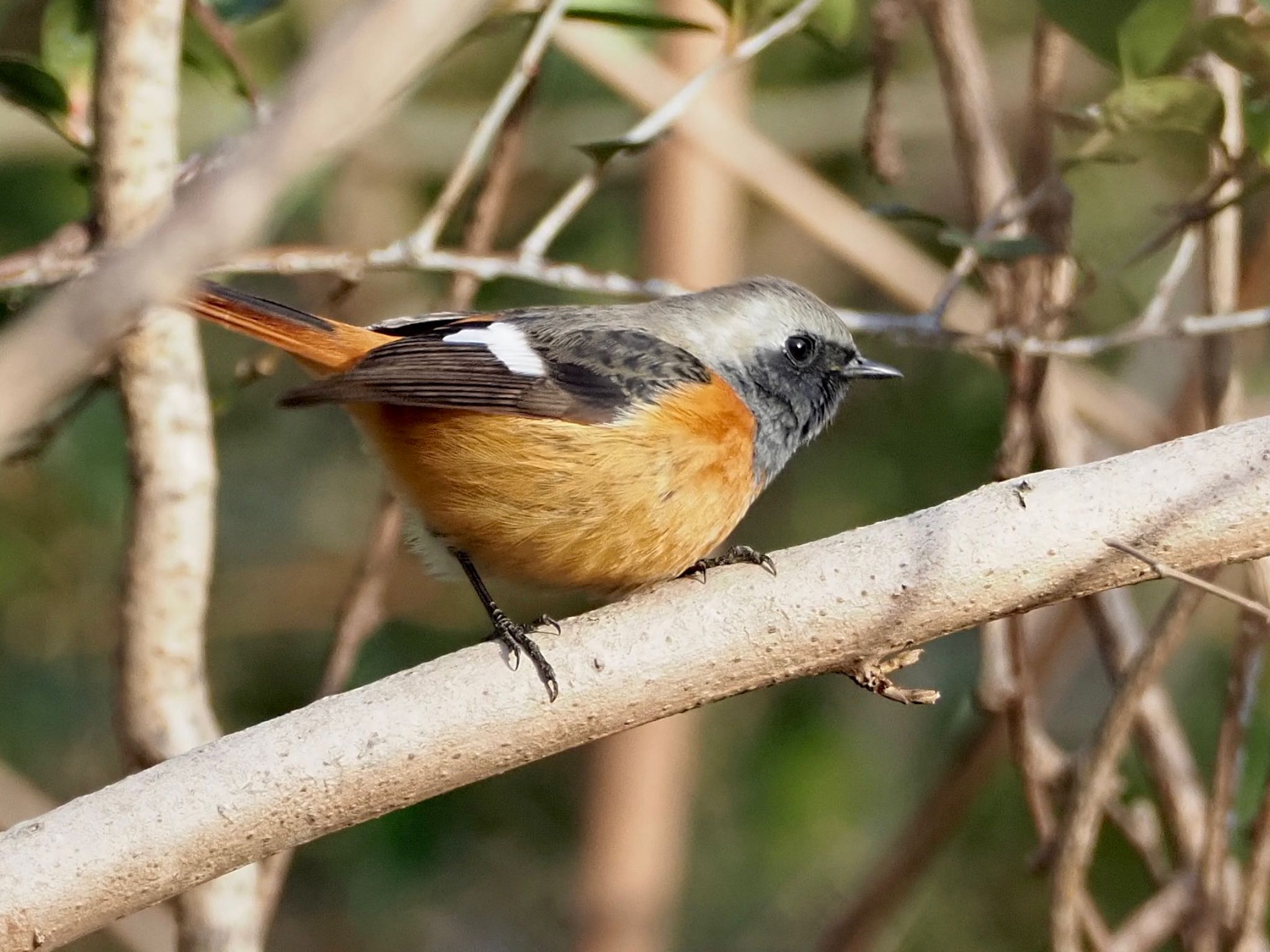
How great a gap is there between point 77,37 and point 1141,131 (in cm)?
235

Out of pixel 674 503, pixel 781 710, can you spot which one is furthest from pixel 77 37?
pixel 781 710

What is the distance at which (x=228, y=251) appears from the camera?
0.83 m

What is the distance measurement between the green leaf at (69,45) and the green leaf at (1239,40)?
91.9 inches

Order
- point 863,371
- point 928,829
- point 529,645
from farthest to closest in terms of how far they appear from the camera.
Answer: point 928,829 < point 863,371 < point 529,645

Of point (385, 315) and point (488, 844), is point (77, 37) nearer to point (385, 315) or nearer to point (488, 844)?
point (385, 315)

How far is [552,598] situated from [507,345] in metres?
1.33

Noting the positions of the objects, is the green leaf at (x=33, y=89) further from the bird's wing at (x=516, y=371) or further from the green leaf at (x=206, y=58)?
the bird's wing at (x=516, y=371)

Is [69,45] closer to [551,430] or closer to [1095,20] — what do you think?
[551,430]

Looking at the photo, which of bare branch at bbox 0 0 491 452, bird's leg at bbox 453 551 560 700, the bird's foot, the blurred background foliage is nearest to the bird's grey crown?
bird's leg at bbox 453 551 560 700

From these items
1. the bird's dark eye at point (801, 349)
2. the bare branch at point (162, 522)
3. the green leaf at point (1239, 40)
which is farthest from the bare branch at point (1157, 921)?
the bare branch at point (162, 522)

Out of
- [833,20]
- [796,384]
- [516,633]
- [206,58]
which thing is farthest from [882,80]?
[516,633]

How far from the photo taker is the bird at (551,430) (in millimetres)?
2854

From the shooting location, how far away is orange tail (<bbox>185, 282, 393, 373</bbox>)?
9.62 ft

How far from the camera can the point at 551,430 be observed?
2.95m
